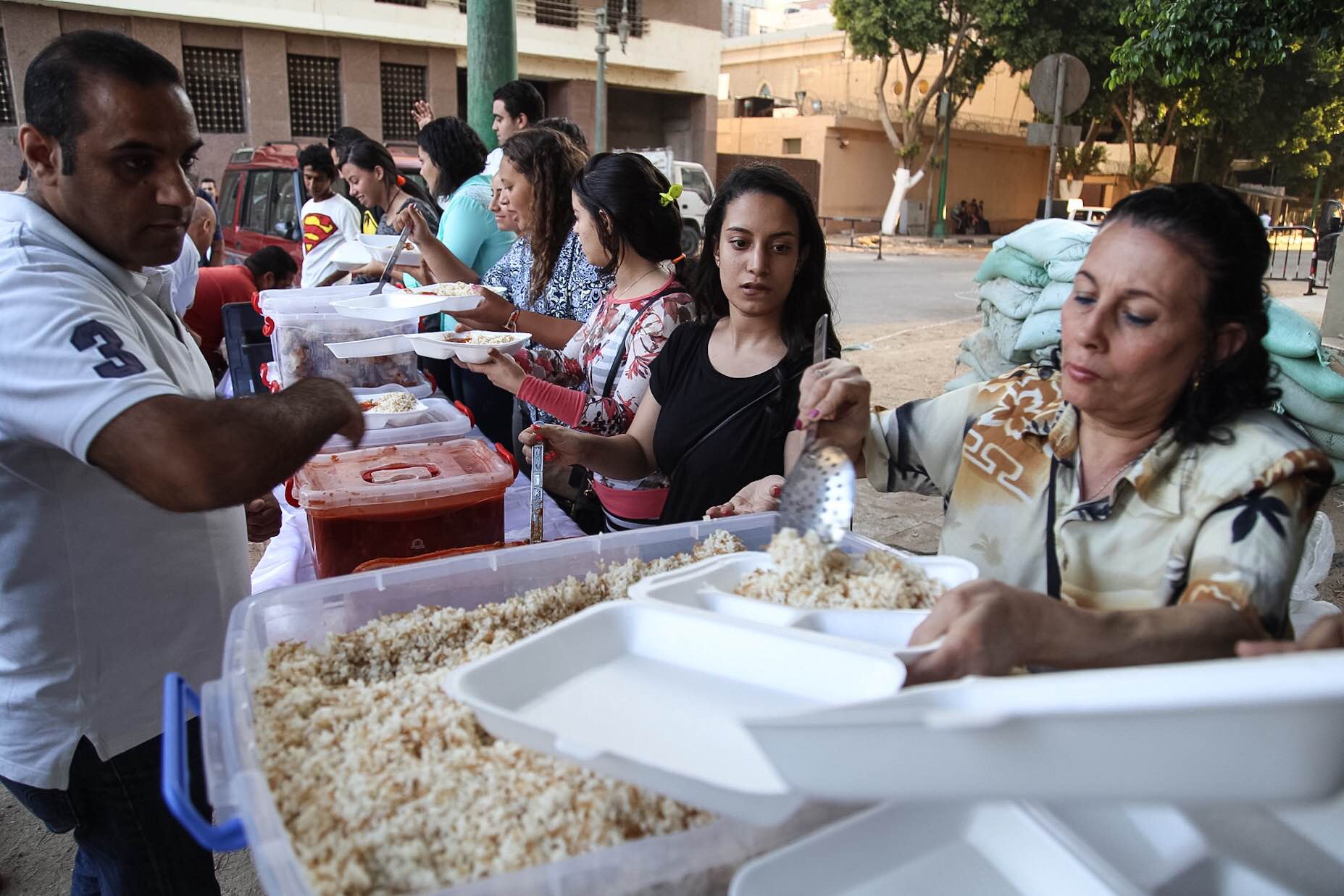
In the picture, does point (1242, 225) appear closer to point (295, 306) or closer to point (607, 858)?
point (607, 858)

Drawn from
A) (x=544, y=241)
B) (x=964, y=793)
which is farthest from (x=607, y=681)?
(x=544, y=241)

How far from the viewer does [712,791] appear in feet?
2.36

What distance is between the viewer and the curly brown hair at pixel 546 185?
3.24 meters

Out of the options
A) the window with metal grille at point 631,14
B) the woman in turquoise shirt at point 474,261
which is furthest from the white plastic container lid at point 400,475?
the window with metal grille at point 631,14

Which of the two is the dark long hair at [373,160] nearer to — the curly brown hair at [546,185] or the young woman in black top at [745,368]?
→ the curly brown hair at [546,185]

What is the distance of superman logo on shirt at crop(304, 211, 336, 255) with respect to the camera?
4.98 m

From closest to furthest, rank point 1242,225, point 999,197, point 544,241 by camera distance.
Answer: point 1242,225 < point 544,241 < point 999,197

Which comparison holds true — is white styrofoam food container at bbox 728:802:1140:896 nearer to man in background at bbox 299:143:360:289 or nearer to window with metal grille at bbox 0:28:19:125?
man in background at bbox 299:143:360:289

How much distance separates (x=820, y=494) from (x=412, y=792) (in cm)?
70

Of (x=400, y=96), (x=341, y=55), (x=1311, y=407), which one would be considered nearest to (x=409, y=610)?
(x=1311, y=407)

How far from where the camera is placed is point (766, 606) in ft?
3.37

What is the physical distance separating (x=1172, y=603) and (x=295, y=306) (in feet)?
8.43

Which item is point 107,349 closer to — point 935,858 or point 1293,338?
point 935,858

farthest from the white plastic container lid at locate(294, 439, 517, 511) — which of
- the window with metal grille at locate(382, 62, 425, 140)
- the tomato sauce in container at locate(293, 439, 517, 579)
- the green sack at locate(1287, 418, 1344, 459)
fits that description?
the window with metal grille at locate(382, 62, 425, 140)
